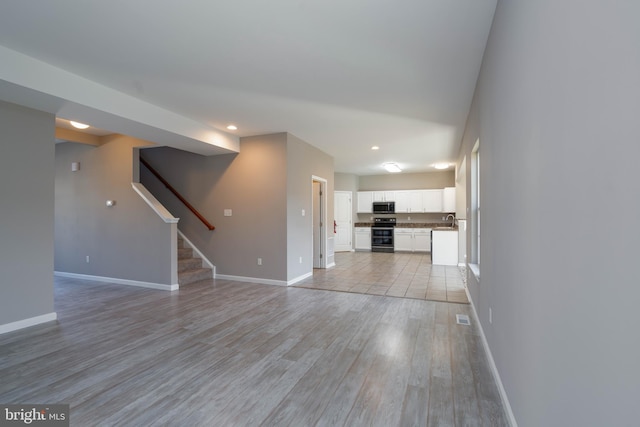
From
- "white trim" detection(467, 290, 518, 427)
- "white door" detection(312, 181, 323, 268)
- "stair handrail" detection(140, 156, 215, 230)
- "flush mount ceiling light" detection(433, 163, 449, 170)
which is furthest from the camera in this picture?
"flush mount ceiling light" detection(433, 163, 449, 170)

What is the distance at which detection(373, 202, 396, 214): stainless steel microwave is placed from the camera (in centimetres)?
1043

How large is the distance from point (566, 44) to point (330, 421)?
85.8 inches

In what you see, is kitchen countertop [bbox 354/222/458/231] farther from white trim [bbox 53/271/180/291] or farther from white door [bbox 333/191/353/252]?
white trim [bbox 53/271/180/291]

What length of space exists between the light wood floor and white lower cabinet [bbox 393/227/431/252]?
5968mm

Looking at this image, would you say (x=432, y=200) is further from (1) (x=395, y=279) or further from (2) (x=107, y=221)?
(2) (x=107, y=221)

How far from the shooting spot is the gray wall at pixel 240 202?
215 inches

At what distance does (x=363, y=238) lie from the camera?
34.9 ft

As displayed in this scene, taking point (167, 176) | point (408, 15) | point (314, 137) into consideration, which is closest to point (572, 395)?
point (408, 15)

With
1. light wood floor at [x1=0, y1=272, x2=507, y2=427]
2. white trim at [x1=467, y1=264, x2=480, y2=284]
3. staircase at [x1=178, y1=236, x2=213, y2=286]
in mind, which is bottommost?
light wood floor at [x1=0, y1=272, x2=507, y2=427]

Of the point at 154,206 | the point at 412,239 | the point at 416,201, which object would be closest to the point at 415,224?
the point at 412,239

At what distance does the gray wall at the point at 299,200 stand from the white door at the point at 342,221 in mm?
3708

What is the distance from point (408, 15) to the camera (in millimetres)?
2271

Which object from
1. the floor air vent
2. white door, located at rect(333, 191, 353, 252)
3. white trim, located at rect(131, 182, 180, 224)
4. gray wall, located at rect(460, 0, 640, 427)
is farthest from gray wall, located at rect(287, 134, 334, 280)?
gray wall, located at rect(460, 0, 640, 427)

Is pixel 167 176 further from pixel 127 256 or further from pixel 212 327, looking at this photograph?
pixel 212 327
